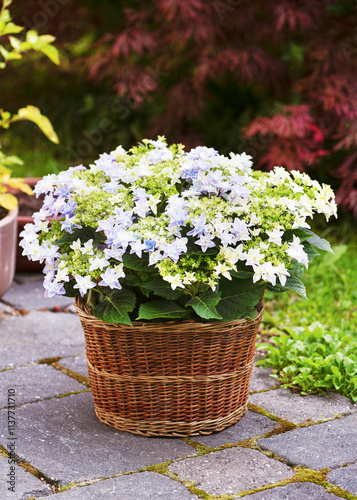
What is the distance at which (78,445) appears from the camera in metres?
1.96

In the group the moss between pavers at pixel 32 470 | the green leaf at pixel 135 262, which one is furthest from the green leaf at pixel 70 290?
the moss between pavers at pixel 32 470

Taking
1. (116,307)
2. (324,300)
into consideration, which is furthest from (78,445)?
(324,300)

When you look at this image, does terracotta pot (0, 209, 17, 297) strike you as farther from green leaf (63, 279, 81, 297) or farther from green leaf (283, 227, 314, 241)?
green leaf (283, 227, 314, 241)

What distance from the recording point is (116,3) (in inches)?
205

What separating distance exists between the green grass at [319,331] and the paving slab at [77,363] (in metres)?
0.69

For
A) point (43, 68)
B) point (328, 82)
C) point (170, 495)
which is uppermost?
point (328, 82)

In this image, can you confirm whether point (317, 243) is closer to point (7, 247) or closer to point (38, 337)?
point (38, 337)

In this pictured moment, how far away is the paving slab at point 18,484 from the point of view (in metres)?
1.69

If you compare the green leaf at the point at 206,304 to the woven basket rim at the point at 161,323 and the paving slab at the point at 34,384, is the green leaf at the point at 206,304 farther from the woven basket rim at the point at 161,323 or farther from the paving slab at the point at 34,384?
the paving slab at the point at 34,384

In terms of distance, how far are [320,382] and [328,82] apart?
7.21 ft

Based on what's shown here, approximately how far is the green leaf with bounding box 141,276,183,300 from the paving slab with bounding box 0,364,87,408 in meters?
0.68

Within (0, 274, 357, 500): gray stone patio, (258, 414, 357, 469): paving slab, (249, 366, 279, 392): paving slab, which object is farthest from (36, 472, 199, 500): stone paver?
(249, 366, 279, 392): paving slab

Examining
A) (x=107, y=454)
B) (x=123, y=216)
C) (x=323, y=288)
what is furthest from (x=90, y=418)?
(x=323, y=288)

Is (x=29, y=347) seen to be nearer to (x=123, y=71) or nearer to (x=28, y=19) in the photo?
(x=123, y=71)
